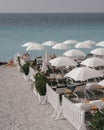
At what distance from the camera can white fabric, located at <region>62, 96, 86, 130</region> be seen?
9336 millimetres

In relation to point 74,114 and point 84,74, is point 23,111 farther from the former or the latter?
point 84,74

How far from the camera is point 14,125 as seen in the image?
10328 millimetres

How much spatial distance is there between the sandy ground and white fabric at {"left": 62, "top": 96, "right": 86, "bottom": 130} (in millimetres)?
253

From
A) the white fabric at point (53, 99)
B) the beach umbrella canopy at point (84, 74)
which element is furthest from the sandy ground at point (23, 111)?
the beach umbrella canopy at point (84, 74)

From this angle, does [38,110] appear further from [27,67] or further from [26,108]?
[27,67]

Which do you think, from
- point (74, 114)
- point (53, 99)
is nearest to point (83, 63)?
point (53, 99)

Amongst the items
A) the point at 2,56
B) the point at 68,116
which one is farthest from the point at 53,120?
the point at 2,56

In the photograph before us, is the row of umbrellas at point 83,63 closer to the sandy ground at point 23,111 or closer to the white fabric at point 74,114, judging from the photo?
the sandy ground at point 23,111

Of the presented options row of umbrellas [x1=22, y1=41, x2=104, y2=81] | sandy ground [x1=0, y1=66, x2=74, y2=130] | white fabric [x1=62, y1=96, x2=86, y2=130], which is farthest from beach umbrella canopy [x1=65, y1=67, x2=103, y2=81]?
white fabric [x1=62, y1=96, x2=86, y2=130]

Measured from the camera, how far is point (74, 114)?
9.83 metres

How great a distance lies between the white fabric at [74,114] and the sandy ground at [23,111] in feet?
0.83

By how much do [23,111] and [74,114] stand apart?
2416 millimetres

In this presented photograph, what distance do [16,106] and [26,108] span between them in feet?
1.42

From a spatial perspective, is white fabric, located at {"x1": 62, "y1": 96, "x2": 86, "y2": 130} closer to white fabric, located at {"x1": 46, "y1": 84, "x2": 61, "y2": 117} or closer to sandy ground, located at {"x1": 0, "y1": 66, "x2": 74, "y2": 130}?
sandy ground, located at {"x1": 0, "y1": 66, "x2": 74, "y2": 130}
